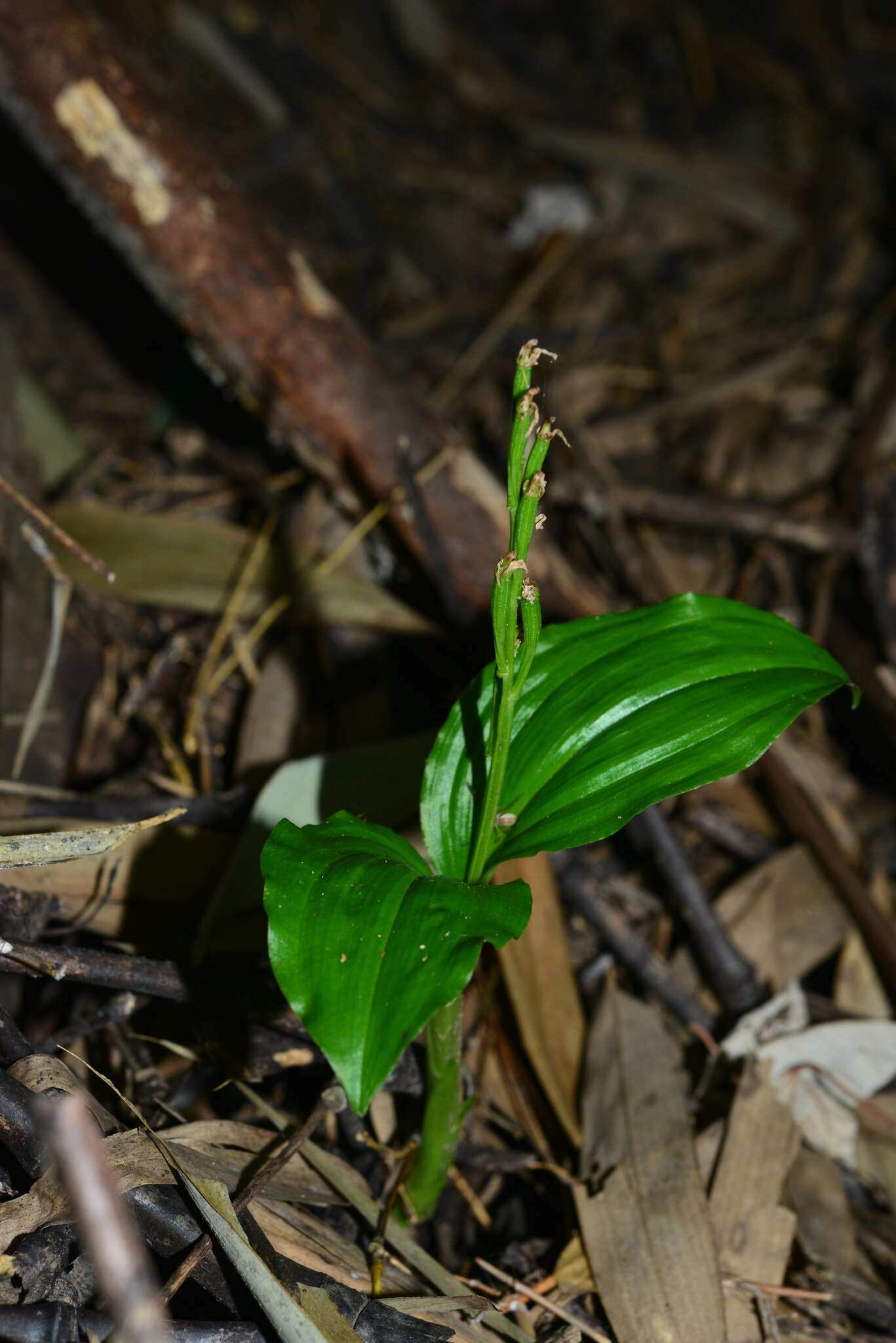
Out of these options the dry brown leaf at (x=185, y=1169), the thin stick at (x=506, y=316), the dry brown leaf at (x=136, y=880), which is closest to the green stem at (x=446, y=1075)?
the dry brown leaf at (x=185, y=1169)

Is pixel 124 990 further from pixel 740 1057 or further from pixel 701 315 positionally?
pixel 701 315

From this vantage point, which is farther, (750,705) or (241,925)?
(241,925)

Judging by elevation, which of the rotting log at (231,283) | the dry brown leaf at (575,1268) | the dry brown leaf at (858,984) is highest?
the rotting log at (231,283)

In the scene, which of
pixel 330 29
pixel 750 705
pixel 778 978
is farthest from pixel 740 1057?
pixel 330 29

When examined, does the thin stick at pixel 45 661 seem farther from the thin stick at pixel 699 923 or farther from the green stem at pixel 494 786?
the thin stick at pixel 699 923

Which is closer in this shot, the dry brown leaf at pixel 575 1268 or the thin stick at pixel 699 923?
the dry brown leaf at pixel 575 1268

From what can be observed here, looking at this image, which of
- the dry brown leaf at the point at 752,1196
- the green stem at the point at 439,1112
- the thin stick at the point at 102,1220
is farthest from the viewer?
the dry brown leaf at the point at 752,1196

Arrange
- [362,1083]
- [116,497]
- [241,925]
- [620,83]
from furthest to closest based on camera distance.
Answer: [620,83], [116,497], [241,925], [362,1083]
